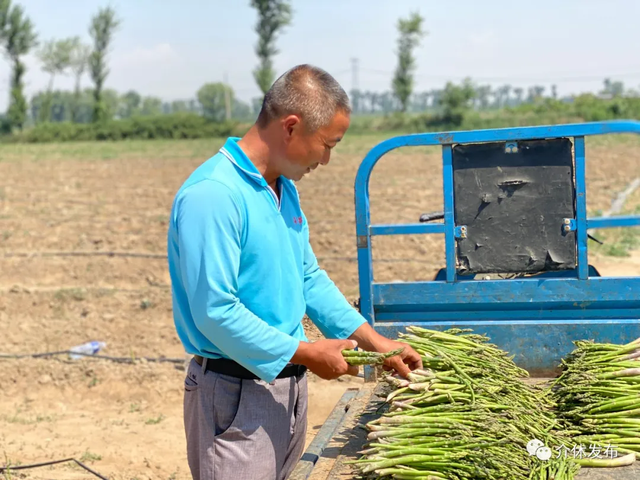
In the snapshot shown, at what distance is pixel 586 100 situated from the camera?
49.0 m

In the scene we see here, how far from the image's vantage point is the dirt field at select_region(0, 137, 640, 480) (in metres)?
5.40

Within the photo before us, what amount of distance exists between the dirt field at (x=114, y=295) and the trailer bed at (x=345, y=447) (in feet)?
2.24

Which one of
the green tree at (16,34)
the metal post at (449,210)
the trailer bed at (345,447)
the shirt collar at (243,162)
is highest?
the green tree at (16,34)

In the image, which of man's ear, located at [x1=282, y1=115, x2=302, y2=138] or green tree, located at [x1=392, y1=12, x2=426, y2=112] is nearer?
man's ear, located at [x1=282, y1=115, x2=302, y2=138]

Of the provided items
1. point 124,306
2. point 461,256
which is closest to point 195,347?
point 461,256

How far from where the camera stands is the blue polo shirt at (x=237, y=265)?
2.30 meters

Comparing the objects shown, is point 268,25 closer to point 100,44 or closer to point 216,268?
point 100,44

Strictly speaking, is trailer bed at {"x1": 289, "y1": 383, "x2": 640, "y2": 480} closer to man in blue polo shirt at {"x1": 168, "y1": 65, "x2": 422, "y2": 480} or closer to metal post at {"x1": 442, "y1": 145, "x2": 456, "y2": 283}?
man in blue polo shirt at {"x1": 168, "y1": 65, "x2": 422, "y2": 480}

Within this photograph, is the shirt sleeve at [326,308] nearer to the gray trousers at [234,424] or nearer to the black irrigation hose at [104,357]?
the gray trousers at [234,424]

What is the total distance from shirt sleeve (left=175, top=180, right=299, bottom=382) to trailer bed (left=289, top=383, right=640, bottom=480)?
1.84ft

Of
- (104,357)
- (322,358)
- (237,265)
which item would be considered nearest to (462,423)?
(322,358)

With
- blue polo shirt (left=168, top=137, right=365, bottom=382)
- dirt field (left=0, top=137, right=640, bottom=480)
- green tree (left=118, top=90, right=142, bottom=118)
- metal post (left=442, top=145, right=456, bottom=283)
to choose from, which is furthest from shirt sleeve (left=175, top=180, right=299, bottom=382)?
green tree (left=118, top=90, right=142, bottom=118)

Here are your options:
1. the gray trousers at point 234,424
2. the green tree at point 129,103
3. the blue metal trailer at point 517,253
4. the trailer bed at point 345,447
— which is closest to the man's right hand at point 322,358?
the gray trousers at point 234,424

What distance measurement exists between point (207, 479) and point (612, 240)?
9.73 m
